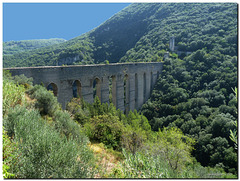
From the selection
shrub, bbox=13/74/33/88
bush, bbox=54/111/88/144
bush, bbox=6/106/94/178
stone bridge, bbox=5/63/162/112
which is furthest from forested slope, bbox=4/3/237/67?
bush, bbox=6/106/94/178

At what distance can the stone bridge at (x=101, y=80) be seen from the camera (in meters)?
12.2

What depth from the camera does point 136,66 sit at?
70.0 feet

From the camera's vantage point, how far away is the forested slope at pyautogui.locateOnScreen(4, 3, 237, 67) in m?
33.0

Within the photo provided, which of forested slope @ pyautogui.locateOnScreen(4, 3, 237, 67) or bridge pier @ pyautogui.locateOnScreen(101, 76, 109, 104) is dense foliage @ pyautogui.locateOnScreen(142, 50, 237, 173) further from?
bridge pier @ pyautogui.locateOnScreen(101, 76, 109, 104)

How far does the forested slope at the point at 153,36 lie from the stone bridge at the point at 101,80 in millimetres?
8530

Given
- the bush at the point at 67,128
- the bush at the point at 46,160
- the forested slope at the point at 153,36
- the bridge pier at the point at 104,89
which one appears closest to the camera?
the bush at the point at 46,160

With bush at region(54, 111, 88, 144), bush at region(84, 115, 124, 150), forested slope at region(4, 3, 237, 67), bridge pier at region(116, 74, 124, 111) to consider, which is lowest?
bush at region(84, 115, 124, 150)

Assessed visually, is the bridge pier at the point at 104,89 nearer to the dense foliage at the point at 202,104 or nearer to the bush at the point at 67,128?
the dense foliage at the point at 202,104

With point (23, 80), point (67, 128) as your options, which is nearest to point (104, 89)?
point (23, 80)

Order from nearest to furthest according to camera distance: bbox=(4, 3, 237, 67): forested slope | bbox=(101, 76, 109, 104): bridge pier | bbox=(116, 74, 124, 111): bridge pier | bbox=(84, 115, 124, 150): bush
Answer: bbox=(84, 115, 124, 150): bush < bbox=(101, 76, 109, 104): bridge pier < bbox=(116, 74, 124, 111): bridge pier < bbox=(4, 3, 237, 67): forested slope

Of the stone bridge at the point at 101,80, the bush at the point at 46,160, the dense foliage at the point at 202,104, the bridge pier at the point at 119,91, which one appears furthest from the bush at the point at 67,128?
Result: the bridge pier at the point at 119,91

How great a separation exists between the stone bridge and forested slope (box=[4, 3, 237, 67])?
853 cm

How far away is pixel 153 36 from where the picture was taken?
141 feet

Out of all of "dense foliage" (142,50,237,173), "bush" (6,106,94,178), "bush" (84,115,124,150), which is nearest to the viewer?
"bush" (6,106,94,178)
